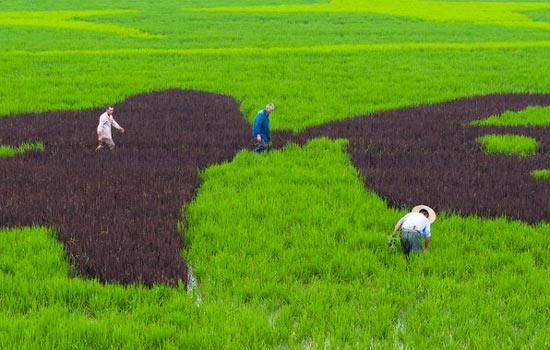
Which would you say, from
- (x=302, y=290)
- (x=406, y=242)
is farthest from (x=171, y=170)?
(x=406, y=242)

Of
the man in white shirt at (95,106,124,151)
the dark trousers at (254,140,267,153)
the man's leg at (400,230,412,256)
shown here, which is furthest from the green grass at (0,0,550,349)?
the man in white shirt at (95,106,124,151)

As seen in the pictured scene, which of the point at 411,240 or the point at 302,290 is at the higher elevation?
the point at 411,240

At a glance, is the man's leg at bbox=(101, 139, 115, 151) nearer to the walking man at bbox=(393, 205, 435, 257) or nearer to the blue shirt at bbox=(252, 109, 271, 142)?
the blue shirt at bbox=(252, 109, 271, 142)

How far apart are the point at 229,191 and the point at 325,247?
2683 millimetres

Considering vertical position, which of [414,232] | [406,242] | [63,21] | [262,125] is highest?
[63,21]

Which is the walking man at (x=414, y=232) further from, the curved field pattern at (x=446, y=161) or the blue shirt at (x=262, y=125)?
the blue shirt at (x=262, y=125)

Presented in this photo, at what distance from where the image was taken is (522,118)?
13906 millimetres

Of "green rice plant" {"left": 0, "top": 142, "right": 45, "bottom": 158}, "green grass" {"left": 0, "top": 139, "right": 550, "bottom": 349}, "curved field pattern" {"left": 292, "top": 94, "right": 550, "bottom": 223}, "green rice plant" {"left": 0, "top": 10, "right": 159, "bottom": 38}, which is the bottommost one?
"green grass" {"left": 0, "top": 139, "right": 550, "bottom": 349}

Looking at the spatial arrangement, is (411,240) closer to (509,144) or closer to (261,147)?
(261,147)

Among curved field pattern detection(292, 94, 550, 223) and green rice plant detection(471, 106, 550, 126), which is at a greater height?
green rice plant detection(471, 106, 550, 126)

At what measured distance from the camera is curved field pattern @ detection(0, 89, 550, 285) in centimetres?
647

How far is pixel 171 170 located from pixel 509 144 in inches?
293

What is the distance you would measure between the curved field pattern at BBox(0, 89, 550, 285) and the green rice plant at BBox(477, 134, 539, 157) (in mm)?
302

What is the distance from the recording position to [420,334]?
4734 millimetres
